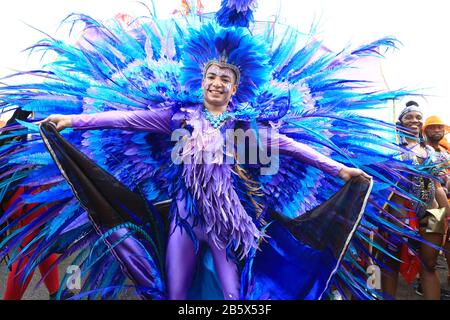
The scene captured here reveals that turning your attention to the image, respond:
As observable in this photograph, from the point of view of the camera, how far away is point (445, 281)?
Result: 13.7ft

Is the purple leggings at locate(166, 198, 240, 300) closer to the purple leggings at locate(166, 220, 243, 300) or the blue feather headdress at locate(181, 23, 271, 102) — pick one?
the purple leggings at locate(166, 220, 243, 300)

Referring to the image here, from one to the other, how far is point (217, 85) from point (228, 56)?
154 millimetres

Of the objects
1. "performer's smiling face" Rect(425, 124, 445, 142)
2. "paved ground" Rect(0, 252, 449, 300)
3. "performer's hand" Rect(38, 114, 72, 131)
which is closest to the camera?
"performer's hand" Rect(38, 114, 72, 131)

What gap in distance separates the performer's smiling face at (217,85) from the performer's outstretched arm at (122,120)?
0.66 feet

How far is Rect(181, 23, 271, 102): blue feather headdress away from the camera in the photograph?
2062 millimetres

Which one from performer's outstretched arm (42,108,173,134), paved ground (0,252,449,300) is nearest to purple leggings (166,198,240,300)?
performer's outstretched arm (42,108,173,134)

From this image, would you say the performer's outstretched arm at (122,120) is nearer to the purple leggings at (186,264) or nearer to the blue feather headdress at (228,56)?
the blue feather headdress at (228,56)

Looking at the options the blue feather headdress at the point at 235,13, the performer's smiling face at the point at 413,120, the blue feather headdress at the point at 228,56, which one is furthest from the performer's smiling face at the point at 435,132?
the blue feather headdress at the point at 235,13

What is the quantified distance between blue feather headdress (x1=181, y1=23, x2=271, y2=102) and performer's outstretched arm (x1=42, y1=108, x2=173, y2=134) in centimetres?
22

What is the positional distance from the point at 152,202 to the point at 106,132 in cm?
41

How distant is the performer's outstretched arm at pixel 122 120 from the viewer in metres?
1.93

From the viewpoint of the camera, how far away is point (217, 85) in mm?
2084
